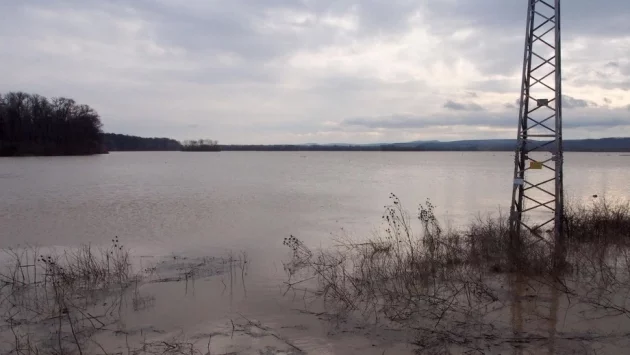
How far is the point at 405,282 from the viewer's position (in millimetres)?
8461

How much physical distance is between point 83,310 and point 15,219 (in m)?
12.6

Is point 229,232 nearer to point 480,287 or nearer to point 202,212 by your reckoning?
point 202,212

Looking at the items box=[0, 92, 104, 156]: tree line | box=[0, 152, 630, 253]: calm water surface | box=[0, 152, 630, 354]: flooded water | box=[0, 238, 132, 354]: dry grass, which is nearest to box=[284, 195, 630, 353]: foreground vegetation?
box=[0, 152, 630, 354]: flooded water

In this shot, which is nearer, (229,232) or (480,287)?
(480,287)

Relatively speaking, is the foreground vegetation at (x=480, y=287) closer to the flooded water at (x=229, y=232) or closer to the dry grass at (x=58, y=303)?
the flooded water at (x=229, y=232)

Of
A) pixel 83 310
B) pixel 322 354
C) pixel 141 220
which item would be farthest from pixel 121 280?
pixel 141 220

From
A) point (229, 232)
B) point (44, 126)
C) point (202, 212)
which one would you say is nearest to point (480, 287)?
point (229, 232)

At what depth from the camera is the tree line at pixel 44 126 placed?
300 feet

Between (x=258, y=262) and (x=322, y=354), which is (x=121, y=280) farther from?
(x=322, y=354)

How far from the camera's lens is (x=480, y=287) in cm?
796

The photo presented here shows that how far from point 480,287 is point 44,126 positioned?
353 feet

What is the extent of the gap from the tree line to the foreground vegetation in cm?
9853

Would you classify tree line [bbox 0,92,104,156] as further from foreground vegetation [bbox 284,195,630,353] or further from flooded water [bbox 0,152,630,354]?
foreground vegetation [bbox 284,195,630,353]

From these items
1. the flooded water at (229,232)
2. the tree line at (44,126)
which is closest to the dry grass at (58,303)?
the flooded water at (229,232)
